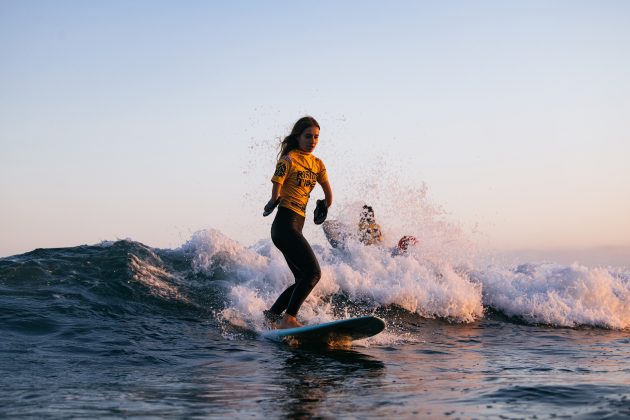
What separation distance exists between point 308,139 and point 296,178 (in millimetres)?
473

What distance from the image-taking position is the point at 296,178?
684cm

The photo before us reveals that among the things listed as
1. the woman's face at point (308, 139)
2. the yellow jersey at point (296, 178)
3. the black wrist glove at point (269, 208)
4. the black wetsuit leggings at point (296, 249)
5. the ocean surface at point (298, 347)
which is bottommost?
the ocean surface at point (298, 347)

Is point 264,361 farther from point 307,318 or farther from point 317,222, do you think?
point 307,318

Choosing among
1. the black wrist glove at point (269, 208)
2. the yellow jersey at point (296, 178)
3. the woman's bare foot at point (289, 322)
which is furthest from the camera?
the woman's bare foot at point (289, 322)

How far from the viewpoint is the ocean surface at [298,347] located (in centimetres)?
423

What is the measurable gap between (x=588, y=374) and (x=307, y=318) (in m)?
4.10

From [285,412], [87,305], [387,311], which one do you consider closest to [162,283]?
[87,305]

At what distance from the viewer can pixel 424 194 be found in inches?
514

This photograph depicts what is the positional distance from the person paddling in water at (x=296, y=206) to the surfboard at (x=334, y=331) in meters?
0.18

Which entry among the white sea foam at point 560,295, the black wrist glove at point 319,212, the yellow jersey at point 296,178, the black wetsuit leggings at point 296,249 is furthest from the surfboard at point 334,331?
the white sea foam at point 560,295

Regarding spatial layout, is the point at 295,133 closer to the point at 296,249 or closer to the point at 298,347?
the point at 296,249

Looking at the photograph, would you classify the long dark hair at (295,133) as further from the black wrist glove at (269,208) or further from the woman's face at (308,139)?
the black wrist glove at (269,208)

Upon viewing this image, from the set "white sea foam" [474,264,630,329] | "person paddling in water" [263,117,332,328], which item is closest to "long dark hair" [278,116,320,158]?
"person paddling in water" [263,117,332,328]

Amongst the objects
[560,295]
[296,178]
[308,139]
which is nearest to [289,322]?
[296,178]
